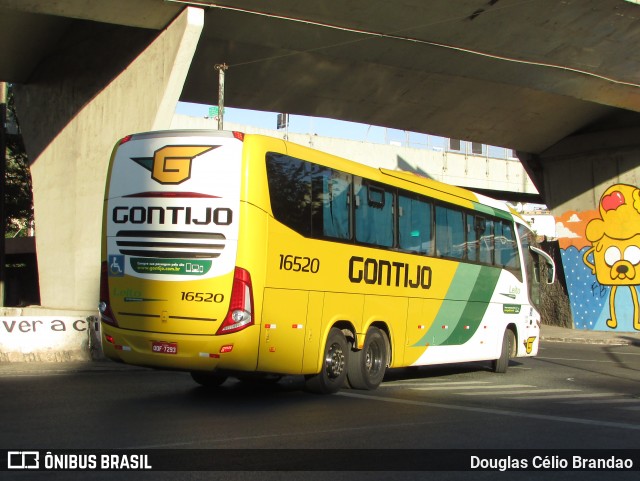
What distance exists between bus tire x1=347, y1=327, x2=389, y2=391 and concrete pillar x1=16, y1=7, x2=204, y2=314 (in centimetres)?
873

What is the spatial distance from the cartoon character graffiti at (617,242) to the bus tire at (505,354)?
55.6ft

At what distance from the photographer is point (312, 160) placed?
11344 millimetres

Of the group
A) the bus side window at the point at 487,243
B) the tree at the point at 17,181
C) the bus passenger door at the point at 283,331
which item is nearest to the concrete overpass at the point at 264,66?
the bus side window at the point at 487,243

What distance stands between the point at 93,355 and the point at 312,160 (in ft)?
26.1

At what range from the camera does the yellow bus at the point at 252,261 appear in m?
10.0

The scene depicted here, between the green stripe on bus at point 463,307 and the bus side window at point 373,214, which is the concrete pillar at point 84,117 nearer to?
the bus side window at point 373,214

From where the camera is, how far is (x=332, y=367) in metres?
11.7

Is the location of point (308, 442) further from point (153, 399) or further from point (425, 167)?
point (425, 167)

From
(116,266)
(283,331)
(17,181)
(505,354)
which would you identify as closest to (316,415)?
(283,331)

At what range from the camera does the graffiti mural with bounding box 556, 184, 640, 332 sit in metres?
32.1

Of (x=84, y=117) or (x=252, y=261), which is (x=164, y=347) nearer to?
(x=252, y=261)

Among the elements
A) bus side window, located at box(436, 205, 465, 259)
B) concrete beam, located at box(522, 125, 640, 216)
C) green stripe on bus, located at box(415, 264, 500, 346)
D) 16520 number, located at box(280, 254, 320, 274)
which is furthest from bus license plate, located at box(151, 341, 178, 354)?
concrete beam, located at box(522, 125, 640, 216)

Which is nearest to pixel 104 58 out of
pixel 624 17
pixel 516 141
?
pixel 624 17

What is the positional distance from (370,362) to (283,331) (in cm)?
255
